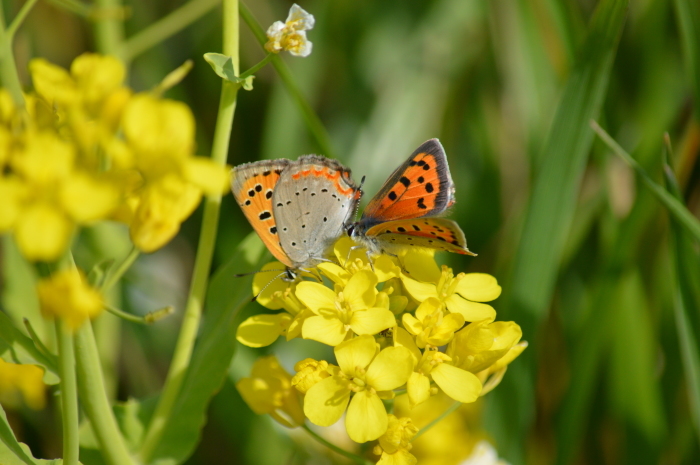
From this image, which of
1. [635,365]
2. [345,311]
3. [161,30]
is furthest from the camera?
[161,30]

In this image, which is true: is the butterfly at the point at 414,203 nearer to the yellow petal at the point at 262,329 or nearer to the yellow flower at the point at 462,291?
the yellow flower at the point at 462,291

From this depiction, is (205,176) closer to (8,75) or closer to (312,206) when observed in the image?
(8,75)

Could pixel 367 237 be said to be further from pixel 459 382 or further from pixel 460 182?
pixel 460 182

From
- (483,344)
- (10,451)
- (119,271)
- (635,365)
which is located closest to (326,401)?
(483,344)

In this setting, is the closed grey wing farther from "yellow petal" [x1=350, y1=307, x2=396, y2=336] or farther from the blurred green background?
"yellow petal" [x1=350, y1=307, x2=396, y2=336]

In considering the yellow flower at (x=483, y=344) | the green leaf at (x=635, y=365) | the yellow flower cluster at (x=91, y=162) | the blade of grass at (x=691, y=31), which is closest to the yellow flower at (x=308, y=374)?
the yellow flower at (x=483, y=344)

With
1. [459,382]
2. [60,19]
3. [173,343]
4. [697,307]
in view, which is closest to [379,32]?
[60,19]
